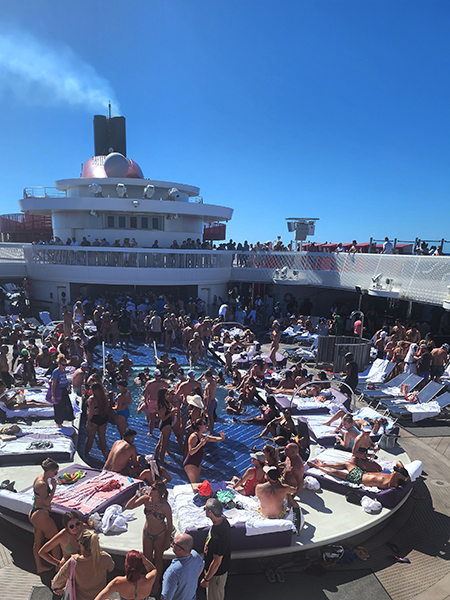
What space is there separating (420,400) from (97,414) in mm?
8213

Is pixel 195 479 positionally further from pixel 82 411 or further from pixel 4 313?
pixel 4 313

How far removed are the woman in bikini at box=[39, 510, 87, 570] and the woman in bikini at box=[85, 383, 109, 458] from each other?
2.82 meters

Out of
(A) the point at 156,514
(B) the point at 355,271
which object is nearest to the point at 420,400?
(A) the point at 156,514

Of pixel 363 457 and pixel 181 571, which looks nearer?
pixel 181 571

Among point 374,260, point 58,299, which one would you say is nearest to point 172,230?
point 58,299

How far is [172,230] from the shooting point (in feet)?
80.2

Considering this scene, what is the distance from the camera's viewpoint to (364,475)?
6.51 metres

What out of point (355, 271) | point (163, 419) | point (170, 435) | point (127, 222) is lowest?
point (170, 435)

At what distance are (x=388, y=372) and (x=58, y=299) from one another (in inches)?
693

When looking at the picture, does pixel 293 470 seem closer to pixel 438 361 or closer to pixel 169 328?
pixel 438 361

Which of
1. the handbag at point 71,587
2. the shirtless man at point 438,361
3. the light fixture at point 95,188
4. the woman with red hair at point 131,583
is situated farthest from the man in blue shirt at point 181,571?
the light fixture at point 95,188

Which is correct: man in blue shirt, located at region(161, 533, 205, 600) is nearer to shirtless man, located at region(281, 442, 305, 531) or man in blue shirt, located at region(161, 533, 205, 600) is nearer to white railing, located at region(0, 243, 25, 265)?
shirtless man, located at region(281, 442, 305, 531)

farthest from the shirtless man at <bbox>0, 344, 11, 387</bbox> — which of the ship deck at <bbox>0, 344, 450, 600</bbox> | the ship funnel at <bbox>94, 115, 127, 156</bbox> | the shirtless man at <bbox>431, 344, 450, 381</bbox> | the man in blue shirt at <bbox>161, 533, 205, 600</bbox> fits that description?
the ship funnel at <bbox>94, 115, 127, 156</bbox>

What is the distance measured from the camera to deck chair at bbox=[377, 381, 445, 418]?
10070mm
